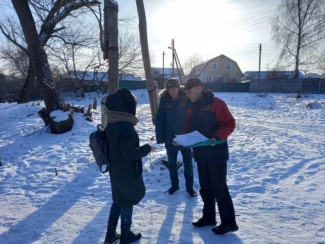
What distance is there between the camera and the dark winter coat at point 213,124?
2750mm

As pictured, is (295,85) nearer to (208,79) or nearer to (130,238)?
(208,79)

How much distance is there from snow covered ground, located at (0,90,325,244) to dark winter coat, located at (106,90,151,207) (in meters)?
0.71

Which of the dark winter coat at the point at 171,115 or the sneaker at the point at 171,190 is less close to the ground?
the dark winter coat at the point at 171,115

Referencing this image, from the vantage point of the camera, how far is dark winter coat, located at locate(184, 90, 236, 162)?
2750 mm

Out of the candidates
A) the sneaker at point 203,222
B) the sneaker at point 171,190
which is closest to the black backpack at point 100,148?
the sneaker at point 203,222

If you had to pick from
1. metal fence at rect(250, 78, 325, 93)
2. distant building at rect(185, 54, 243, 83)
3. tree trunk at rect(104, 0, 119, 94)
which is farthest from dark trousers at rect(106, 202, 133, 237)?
distant building at rect(185, 54, 243, 83)

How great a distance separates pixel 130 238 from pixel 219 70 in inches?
1828

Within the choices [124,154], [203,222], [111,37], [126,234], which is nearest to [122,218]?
[126,234]

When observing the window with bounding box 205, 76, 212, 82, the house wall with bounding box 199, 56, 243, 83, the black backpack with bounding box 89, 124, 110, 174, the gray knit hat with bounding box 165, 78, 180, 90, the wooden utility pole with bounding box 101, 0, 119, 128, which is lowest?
the black backpack with bounding box 89, 124, 110, 174

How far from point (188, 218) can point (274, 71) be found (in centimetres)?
3113

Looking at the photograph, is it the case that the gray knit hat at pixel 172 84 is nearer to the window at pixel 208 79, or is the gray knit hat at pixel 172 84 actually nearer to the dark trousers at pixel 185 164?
the dark trousers at pixel 185 164

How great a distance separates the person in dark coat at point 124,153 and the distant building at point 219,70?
44.7 metres

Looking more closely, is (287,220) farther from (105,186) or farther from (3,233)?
(3,233)

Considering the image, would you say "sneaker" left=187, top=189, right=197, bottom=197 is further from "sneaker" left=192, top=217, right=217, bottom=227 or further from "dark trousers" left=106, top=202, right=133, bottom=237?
"dark trousers" left=106, top=202, right=133, bottom=237
